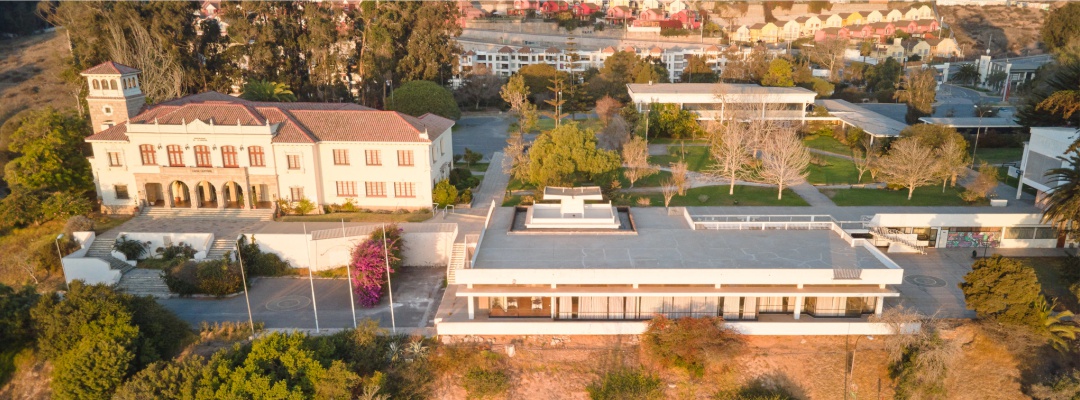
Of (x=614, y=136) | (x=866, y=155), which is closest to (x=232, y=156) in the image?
(x=614, y=136)

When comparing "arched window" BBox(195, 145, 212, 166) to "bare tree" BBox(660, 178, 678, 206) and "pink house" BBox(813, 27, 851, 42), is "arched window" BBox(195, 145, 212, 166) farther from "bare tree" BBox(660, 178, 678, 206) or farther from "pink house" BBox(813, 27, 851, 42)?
"pink house" BBox(813, 27, 851, 42)

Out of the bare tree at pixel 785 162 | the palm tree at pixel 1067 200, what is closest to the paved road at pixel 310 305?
the bare tree at pixel 785 162

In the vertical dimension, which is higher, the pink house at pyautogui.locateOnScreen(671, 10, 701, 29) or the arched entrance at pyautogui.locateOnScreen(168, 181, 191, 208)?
the pink house at pyautogui.locateOnScreen(671, 10, 701, 29)

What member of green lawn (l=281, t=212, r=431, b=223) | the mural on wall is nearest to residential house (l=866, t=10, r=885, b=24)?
the mural on wall

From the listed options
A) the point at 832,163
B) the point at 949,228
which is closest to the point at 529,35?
the point at 832,163

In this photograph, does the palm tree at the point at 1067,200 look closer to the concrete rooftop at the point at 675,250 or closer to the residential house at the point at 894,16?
the concrete rooftop at the point at 675,250

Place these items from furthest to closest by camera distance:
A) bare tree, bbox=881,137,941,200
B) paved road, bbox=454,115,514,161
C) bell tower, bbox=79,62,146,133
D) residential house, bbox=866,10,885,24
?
1. residential house, bbox=866,10,885,24
2. paved road, bbox=454,115,514,161
3. bell tower, bbox=79,62,146,133
4. bare tree, bbox=881,137,941,200
